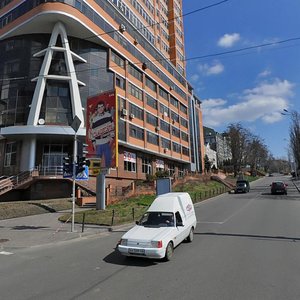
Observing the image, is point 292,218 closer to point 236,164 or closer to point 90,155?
point 90,155

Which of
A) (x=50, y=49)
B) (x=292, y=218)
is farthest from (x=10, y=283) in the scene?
(x=50, y=49)

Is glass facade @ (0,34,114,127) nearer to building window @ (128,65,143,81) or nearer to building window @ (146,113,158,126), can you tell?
building window @ (128,65,143,81)

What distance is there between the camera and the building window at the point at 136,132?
4691cm

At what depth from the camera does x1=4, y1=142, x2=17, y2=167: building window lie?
38.7 metres

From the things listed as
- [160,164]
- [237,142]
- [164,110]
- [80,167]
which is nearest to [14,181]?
[80,167]

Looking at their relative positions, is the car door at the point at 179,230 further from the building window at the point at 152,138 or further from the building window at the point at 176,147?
the building window at the point at 176,147

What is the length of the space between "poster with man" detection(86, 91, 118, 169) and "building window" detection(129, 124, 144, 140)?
22.5 m

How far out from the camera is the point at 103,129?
74.4 feet

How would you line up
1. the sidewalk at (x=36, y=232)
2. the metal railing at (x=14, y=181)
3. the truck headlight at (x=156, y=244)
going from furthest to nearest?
the metal railing at (x=14, y=181), the sidewalk at (x=36, y=232), the truck headlight at (x=156, y=244)

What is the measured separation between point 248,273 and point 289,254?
2.61m

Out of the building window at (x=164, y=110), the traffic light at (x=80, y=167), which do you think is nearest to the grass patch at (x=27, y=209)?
the traffic light at (x=80, y=167)

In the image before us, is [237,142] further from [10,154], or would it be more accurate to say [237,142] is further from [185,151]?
[10,154]

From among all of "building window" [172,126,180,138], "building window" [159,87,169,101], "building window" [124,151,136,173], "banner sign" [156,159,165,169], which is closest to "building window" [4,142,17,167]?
"building window" [124,151,136,173]

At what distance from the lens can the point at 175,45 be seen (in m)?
75.0
